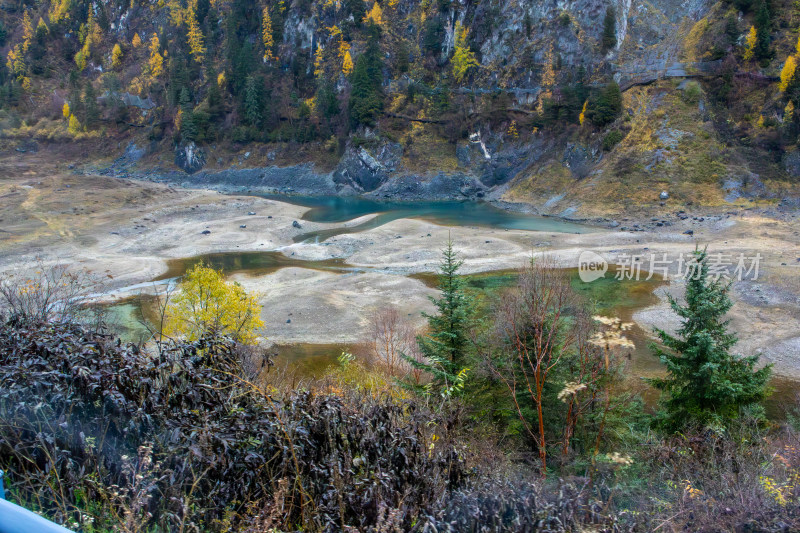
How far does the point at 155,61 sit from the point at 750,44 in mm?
107088

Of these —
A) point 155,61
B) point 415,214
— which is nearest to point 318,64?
point 155,61

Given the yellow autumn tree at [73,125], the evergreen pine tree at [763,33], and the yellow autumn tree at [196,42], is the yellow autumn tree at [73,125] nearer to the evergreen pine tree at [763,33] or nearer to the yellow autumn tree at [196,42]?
the yellow autumn tree at [196,42]

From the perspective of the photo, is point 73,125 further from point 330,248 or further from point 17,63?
point 330,248

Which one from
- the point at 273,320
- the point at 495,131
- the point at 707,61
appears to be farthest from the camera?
the point at 495,131

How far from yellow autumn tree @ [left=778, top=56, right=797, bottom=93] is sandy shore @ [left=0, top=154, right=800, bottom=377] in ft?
62.5

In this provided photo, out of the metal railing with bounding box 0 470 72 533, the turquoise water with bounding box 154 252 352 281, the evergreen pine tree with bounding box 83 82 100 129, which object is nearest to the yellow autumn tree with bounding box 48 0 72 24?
the evergreen pine tree with bounding box 83 82 100 129

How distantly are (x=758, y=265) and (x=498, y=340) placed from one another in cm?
2937

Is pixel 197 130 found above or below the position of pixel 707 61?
below

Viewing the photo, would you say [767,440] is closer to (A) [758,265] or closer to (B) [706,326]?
(B) [706,326]

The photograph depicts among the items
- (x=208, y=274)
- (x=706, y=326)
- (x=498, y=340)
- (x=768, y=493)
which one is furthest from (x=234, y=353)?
(x=208, y=274)

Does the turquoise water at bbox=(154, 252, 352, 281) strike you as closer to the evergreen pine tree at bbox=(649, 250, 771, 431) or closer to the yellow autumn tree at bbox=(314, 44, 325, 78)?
the evergreen pine tree at bbox=(649, 250, 771, 431)

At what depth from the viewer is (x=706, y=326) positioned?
1266cm

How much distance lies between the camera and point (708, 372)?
1223 centimetres

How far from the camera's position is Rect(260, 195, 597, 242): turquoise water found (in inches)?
2037
